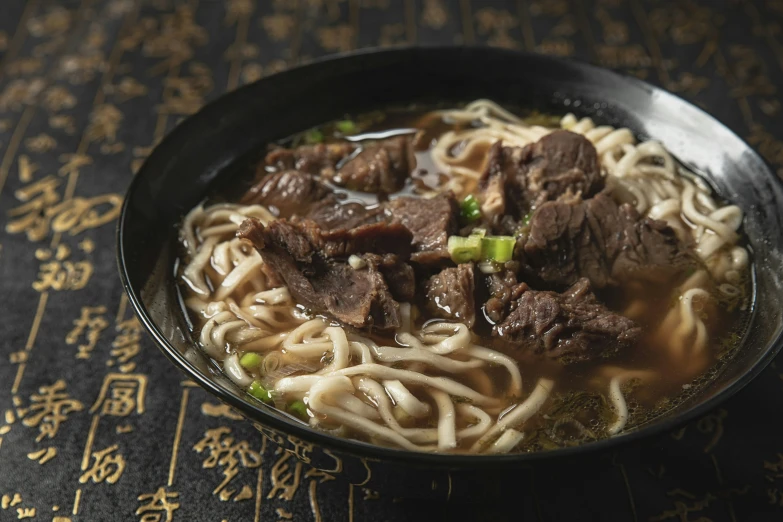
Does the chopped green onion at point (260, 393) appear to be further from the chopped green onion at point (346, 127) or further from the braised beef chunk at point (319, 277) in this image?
the chopped green onion at point (346, 127)

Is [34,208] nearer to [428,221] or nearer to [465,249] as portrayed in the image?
[428,221]

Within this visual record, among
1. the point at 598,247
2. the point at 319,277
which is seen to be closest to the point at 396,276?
the point at 319,277

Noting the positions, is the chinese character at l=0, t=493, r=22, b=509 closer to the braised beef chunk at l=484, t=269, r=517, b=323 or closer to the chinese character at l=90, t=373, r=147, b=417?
the chinese character at l=90, t=373, r=147, b=417

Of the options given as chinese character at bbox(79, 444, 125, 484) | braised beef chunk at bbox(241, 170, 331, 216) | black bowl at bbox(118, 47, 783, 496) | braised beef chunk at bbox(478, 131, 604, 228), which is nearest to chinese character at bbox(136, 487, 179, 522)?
chinese character at bbox(79, 444, 125, 484)

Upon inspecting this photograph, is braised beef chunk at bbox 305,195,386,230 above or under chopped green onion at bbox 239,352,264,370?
above

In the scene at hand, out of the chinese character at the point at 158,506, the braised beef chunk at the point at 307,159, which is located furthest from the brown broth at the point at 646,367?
the braised beef chunk at the point at 307,159
